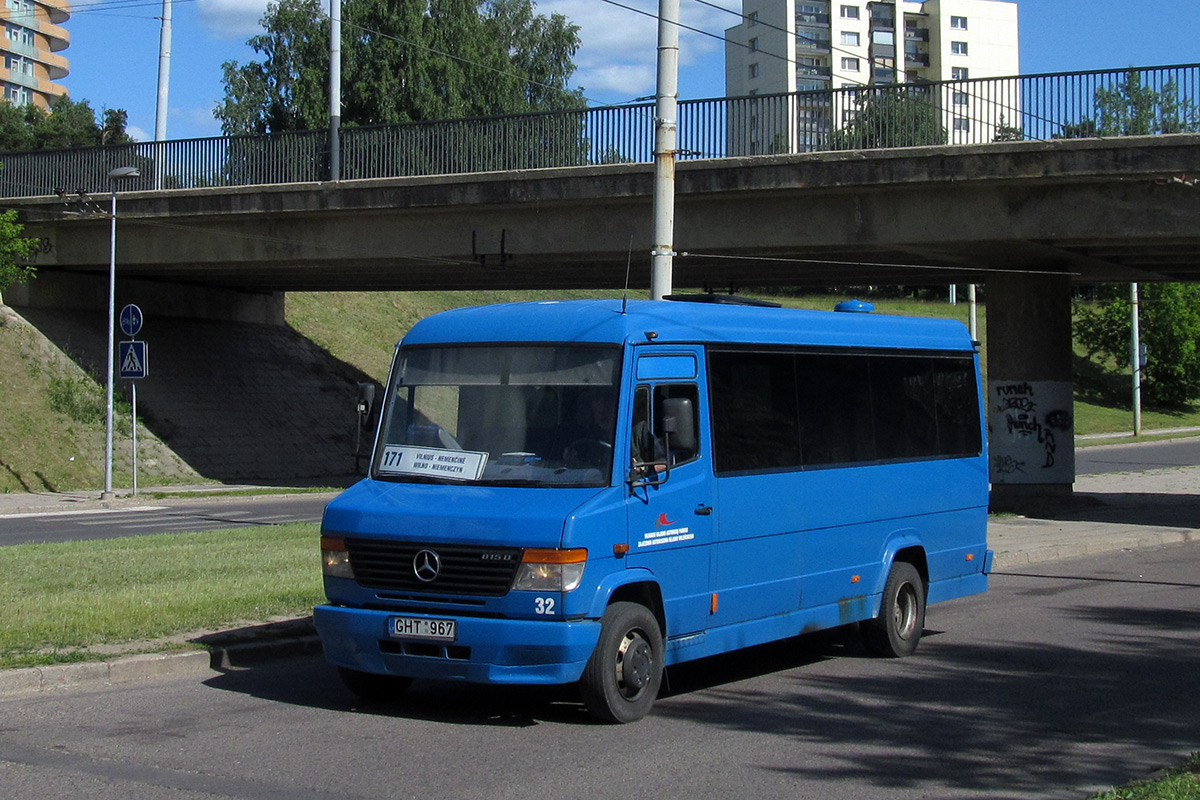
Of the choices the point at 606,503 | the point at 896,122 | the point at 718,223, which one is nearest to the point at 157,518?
the point at 718,223

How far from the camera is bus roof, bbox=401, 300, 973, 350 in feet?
27.3

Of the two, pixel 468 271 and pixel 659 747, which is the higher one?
pixel 468 271

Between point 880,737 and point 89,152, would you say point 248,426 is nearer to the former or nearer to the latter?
point 89,152

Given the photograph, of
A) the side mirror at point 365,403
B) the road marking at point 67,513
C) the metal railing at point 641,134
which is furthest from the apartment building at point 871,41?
the side mirror at point 365,403

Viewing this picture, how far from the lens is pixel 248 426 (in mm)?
35094

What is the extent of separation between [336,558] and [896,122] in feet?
57.1

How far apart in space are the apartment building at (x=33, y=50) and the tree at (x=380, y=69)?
2631 inches

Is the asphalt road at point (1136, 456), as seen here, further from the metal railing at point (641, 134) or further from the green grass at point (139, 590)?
the green grass at point (139, 590)

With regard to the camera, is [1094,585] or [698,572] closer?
[698,572]

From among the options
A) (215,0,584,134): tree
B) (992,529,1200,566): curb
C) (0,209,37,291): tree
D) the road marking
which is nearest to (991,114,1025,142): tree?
(992,529,1200,566): curb

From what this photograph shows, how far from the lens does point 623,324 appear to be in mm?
8250

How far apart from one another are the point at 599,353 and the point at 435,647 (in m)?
2.04

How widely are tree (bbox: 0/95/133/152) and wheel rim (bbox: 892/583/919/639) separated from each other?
67.2 m

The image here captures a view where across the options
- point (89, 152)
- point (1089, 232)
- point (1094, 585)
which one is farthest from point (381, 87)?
point (1094, 585)
